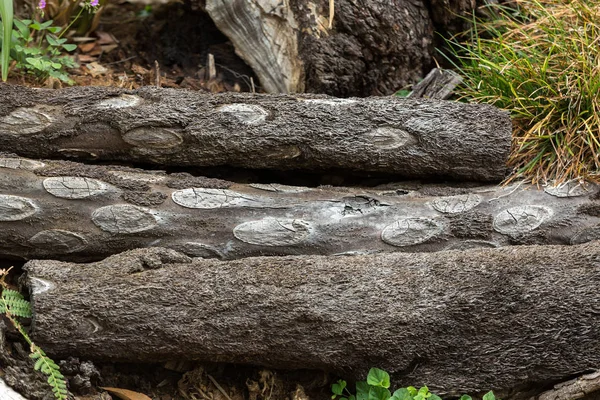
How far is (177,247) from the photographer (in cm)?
296

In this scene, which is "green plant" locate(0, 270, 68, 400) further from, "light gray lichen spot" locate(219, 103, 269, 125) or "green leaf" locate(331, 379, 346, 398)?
"light gray lichen spot" locate(219, 103, 269, 125)

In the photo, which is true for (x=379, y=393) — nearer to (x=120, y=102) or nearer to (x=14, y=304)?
(x=14, y=304)

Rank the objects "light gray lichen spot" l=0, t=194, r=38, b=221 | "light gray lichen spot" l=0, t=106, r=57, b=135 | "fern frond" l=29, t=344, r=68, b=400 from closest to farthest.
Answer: "fern frond" l=29, t=344, r=68, b=400 < "light gray lichen spot" l=0, t=194, r=38, b=221 < "light gray lichen spot" l=0, t=106, r=57, b=135

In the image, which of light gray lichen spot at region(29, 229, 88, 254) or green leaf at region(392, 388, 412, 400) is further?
light gray lichen spot at region(29, 229, 88, 254)

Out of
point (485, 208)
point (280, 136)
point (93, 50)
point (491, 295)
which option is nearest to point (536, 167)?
point (485, 208)

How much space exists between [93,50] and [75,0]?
316 mm

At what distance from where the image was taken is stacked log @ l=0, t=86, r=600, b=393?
2.64m

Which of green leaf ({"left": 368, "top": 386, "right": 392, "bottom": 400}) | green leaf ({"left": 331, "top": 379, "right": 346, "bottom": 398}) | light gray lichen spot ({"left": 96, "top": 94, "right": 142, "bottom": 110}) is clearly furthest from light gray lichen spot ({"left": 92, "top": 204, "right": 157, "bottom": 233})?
green leaf ({"left": 368, "top": 386, "right": 392, "bottom": 400})

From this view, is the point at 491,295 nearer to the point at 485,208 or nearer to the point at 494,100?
the point at 485,208

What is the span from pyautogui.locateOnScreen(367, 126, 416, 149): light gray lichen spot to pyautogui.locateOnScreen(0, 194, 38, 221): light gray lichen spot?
1.27 meters

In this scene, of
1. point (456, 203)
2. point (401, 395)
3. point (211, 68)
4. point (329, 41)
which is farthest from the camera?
point (211, 68)

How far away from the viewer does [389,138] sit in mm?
3121

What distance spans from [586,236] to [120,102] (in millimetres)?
1846

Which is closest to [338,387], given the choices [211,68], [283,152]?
[283,152]
